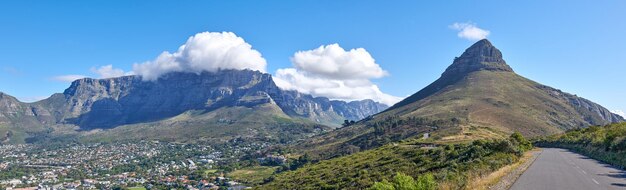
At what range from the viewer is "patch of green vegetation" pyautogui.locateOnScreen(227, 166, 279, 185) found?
122819 millimetres

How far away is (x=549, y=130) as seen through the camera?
140250 mm

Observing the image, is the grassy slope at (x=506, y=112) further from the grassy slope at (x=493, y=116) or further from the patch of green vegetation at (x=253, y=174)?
the patch of green vegetation at (x=253, y=174)

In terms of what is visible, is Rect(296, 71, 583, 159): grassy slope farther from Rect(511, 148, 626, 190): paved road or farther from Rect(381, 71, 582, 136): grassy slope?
→ Rect(511, 148, 626, 190): paved road

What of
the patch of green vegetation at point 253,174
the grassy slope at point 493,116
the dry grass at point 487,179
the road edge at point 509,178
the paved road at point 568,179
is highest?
the grassy slope at point 493,116

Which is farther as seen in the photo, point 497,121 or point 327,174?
point 497,121

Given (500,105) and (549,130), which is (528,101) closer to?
(500,105)

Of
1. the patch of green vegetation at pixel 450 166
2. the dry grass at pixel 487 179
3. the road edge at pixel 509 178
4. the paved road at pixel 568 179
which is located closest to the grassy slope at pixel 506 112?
the patch of green vegetation at pixel 450 166

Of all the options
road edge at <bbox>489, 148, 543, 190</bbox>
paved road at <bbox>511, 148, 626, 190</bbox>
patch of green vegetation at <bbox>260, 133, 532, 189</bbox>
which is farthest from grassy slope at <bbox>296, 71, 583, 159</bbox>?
road edge at <bbox>489, 148, 543, 190</bbox>

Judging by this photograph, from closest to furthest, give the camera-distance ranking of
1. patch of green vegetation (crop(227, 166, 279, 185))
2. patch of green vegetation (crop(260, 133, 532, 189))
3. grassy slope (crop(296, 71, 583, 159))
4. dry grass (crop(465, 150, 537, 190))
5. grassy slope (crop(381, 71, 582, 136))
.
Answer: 1. dry grass (crop(465, 150, 537, 190))
2. patch of green vegetation (crop(260, 133, 532, 189))
3. patch of green vegetation (crop(227, 166, 279, 185))
4. grassy slope (crop(296, 71, 583, 159))
5. grassy slope (crop(381, 71, 582, 136))

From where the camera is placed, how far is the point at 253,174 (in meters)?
136

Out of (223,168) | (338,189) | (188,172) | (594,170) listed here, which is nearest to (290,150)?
→ (223,168)

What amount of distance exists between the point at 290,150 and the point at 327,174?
126267 mm

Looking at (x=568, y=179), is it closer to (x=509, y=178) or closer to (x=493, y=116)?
(x=509, y=178)

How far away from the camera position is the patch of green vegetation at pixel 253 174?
403ft
